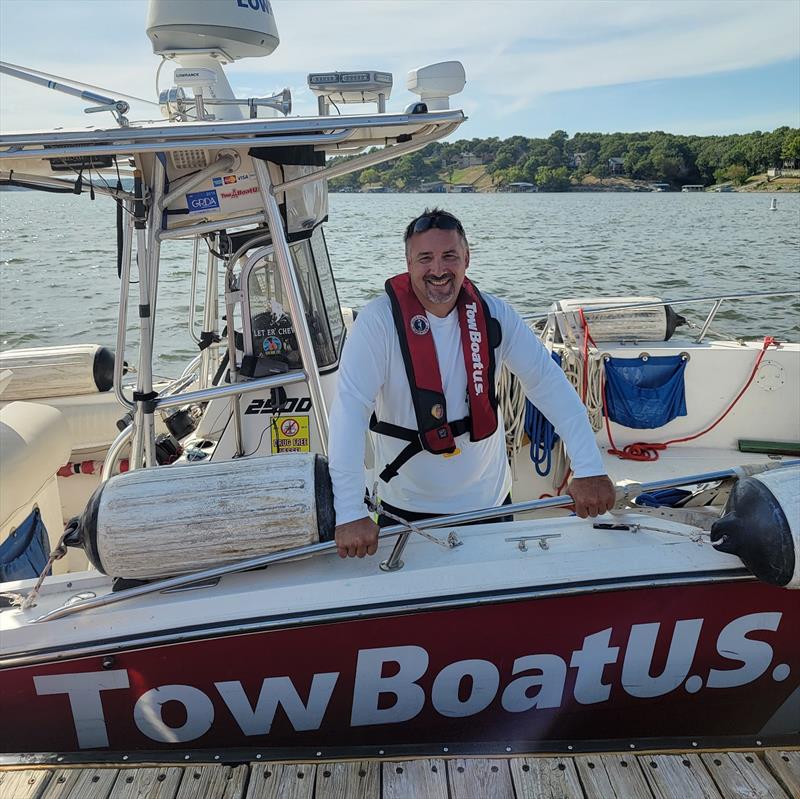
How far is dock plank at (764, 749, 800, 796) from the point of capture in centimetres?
211

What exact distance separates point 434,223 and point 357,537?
102 cm

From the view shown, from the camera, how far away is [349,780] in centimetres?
217

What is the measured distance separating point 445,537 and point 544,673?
1.79 ft

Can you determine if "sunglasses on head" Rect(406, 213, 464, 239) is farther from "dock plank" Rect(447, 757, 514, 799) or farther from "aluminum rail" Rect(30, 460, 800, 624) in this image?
"dock plank" Rect(447, 757, 514, 799)

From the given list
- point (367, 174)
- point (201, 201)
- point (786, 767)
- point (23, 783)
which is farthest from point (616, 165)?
point (23, 783)

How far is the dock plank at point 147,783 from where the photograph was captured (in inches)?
85.2

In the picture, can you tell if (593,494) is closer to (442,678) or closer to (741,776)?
(442,678)

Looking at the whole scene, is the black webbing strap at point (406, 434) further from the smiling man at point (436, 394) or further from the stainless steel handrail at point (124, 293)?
the stainless steel handrail at point (124, 293)

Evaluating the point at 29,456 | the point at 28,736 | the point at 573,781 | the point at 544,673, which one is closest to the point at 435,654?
the point at 544,673

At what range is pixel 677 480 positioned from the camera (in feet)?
7.79

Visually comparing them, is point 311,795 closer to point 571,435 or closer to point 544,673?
point 544,673

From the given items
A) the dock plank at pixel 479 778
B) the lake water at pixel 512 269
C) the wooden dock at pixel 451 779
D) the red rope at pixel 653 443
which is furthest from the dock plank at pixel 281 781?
the lake water at pixel 512 269

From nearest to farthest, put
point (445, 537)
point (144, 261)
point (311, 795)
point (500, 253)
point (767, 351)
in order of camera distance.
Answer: point (311, 795)
point (445, 537)
point (144, 261)
point (767, 351)
point (500, 253)

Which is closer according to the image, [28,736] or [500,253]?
[28,736]
